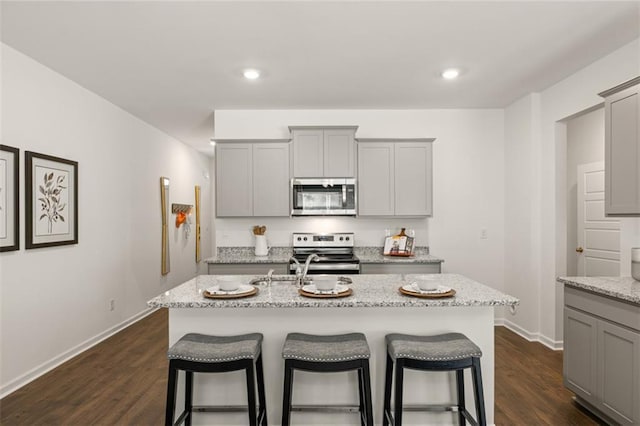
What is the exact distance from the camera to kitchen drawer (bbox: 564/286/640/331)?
6.89 feet

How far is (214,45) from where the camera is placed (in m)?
2.82

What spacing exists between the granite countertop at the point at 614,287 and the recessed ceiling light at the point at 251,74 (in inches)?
117

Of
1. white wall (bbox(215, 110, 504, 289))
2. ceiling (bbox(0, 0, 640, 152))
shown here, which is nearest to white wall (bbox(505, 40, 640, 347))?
ceiling (bbox(0, 0, 640, 152))

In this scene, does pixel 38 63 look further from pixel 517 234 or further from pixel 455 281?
pixel 517 234

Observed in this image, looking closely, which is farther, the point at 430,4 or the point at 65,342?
the point at 65,342

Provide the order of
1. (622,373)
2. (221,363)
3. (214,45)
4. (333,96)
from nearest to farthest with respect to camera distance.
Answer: (221,363), (622,373), (214,45), (333,96)

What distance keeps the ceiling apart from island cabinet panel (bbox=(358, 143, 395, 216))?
578 mm

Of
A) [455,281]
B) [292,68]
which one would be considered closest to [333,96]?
[292,68]

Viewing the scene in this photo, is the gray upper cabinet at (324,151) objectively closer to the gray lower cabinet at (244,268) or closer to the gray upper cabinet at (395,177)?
the gray upper cabinet at (395,177)

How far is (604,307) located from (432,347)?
1.22m

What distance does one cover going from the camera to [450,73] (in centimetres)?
338

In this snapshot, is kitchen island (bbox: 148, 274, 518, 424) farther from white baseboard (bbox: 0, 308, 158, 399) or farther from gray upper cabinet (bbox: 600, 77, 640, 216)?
white baseboard (bbox: 0, 308, 158, 399)

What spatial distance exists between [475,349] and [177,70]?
3153 millimetres

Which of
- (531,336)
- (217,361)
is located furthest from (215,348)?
(531,336)
